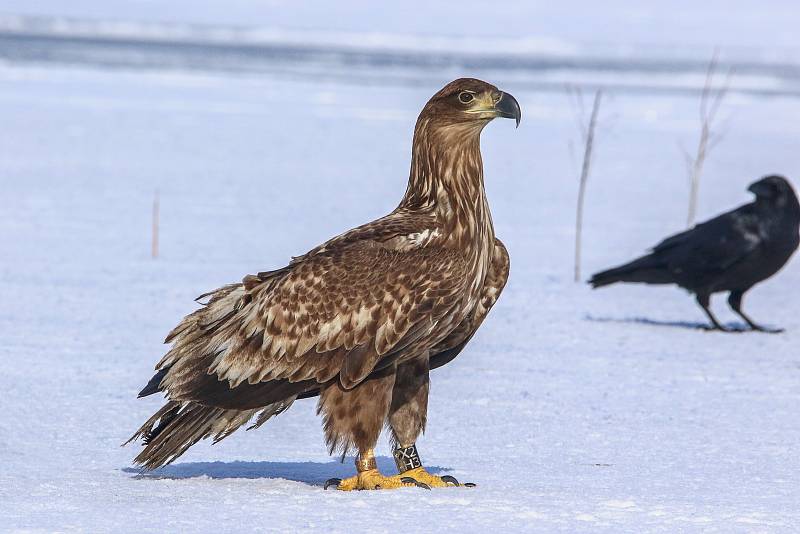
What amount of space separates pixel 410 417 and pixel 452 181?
36.6 inches

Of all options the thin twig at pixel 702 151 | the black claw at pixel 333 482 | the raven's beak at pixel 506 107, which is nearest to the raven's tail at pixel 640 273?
the thin twig at pixel 702 151

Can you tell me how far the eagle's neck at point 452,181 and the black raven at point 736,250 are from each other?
540 centimetres

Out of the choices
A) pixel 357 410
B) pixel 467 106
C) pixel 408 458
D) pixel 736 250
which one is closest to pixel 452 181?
pixel 467 106

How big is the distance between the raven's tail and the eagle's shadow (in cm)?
480

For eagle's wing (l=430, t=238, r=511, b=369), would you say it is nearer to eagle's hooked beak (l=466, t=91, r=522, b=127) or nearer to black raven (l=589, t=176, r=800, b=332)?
eagle's hooked beak (l=466, t=91, r=522, b=127)

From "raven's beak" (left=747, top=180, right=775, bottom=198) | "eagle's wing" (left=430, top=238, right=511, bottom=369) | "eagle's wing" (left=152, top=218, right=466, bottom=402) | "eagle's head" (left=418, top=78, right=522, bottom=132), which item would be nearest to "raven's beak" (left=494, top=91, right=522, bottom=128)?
"eagle's head" (left=418, top=78, right=522, bottom=132)

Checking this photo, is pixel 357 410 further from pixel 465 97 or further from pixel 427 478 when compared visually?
pixel 465 97

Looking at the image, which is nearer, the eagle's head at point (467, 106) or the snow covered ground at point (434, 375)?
the snow covered ground at point (434, 375)

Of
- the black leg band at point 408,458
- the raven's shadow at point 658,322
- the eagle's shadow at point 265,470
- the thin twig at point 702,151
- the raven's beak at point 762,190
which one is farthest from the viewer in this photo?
the thin twig at point 702,151

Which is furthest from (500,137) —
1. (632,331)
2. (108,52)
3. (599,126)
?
(108,52)

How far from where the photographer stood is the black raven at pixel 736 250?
10.3 meters

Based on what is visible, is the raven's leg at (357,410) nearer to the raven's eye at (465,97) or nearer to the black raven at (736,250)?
the raven's eye at (465,97)

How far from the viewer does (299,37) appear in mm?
70625

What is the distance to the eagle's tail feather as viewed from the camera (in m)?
5.20
